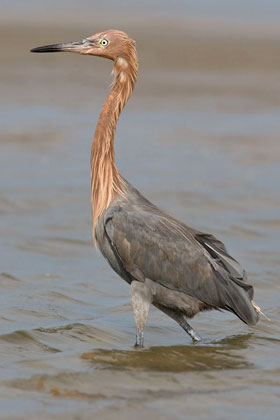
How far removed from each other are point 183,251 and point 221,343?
2.73 feet

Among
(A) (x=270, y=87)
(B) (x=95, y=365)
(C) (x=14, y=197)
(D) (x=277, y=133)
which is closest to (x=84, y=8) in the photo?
(A) (x=270, y=87)

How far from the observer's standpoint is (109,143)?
8.83 m

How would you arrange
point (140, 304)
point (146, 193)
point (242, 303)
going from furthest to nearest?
point (146, 193) → point (242, 303) → point (140, 304)

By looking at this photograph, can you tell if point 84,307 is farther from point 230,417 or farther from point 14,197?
point 14,197


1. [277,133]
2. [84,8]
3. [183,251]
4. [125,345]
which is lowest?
[125,345]

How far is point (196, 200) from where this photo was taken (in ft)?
43.7

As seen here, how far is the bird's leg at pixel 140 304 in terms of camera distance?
8.10 m

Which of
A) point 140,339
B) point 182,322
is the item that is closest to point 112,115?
point 182,322

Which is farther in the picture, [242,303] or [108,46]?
[108,46]

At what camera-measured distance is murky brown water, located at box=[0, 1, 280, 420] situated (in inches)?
276

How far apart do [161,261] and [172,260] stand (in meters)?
0.10

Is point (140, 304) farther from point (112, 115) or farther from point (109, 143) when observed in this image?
point (112, 115)

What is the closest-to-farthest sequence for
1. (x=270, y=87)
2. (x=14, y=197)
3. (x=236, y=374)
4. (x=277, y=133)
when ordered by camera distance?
(x=236, y=374) → (x=14, y=197) → (x=277, y=133) → (x=270, y=87)

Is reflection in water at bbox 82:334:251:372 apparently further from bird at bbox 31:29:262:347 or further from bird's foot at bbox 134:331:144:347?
bird at bbox 31:29:262:347
